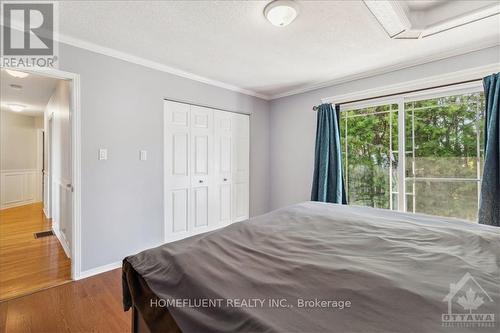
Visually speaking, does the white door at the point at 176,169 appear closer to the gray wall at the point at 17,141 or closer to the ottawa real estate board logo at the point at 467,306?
the ottawa real estate board logo at the point at 467,306

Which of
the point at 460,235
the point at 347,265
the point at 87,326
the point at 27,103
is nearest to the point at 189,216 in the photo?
the point at 87,326

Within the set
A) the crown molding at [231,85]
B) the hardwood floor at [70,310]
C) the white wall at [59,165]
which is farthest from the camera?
the white wall at [59,165]

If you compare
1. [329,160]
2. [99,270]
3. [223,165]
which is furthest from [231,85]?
[99,270]

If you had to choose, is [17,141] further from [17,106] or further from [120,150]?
[120,150]

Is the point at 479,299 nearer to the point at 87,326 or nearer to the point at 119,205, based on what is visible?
the point at 87,326

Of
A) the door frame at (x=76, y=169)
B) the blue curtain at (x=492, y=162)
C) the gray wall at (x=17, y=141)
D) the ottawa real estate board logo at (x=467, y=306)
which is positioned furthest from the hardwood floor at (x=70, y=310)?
the gray wall at (x=17, y=141)

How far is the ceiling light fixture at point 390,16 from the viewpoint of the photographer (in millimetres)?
1765

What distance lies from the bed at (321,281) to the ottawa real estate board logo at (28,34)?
2.15 metres

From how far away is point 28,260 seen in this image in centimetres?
274

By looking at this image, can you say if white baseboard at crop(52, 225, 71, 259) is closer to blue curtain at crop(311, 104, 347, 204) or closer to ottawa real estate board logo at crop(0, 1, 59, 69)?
ottawa real estate board logo at crop(0, 1, 59, 69)

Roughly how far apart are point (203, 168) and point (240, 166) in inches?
29.7

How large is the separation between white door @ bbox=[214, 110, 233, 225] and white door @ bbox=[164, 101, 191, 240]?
0.51 meters

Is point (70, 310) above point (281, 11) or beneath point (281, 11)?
beneath

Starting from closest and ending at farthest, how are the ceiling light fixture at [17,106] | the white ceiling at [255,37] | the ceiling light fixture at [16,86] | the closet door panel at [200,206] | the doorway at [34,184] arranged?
the white ceiling at [255,37] → the doorway at [34,184] → the closet door panel at [200,206] → the ceiling light fixture at [16,86] → the ceiling light fixture at [17,106]
